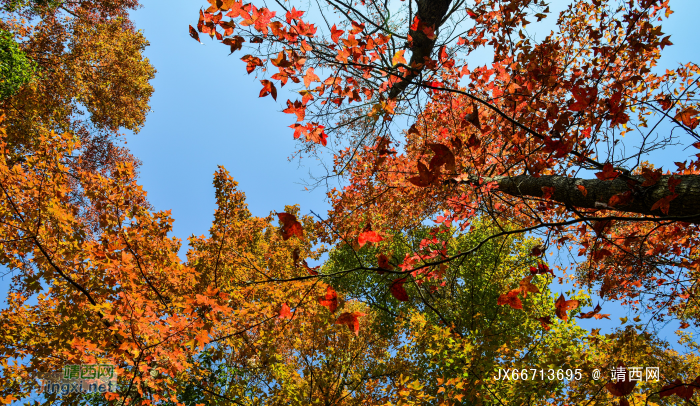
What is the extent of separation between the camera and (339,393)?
602 cm

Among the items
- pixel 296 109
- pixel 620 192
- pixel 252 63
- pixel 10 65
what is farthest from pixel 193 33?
pixel 10 65

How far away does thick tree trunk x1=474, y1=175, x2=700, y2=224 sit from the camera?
2188 mm

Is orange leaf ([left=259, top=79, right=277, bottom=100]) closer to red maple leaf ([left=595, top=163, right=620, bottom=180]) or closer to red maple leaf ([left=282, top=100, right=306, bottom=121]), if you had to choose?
red maple leaf ([left=282, top=100, right=306, bottom=121])

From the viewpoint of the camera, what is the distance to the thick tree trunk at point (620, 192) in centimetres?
219

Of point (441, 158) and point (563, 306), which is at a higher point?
point (441, 158)

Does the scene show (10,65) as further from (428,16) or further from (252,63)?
(428,16)

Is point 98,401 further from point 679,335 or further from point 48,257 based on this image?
point 679,335

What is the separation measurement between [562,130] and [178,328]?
14.9ft

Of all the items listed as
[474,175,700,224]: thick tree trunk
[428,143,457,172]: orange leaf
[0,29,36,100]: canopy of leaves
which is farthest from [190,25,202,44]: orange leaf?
[0,29,36,100]: canopy of leaves

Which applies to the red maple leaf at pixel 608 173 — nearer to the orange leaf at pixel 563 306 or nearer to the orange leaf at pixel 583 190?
the orange leaf at pixel 583 190

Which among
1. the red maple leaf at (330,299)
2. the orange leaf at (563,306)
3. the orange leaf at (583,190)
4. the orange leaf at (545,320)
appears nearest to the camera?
the red maple leaf at (330,299)

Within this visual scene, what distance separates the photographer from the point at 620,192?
254 centimetres

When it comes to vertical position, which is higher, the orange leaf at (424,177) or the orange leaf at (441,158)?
the orange leaf at (441,158)

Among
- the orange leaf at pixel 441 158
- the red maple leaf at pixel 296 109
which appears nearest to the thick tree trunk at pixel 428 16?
the red maple leaf at pixel 296 109
